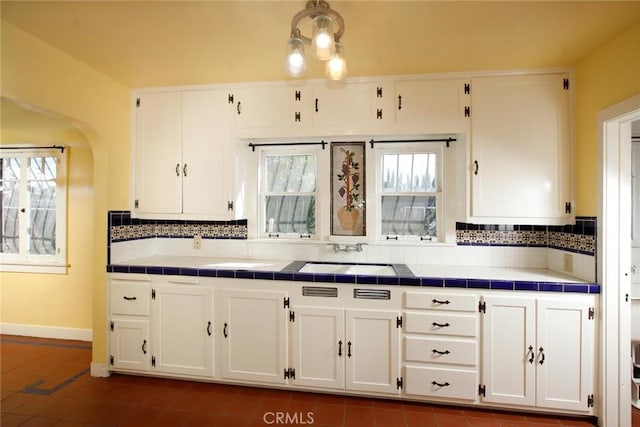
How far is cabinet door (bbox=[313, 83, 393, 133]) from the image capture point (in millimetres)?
2314

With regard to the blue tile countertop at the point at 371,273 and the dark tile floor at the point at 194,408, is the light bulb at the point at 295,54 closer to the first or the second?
the blue tile countertop at the point at 371,273

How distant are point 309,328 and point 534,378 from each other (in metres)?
1.48

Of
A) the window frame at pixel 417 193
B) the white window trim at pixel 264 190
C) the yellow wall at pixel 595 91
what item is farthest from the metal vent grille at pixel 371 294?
the yellow wall at pixel 595 91

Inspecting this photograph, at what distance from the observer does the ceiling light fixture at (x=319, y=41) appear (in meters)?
1.36

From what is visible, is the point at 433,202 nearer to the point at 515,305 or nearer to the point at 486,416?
the point at 515,305

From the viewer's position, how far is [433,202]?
8.59 feet

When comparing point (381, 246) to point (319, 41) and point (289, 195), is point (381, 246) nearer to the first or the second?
point (289, 195)

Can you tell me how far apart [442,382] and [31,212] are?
4.23 meters

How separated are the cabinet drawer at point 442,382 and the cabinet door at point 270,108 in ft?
6.51

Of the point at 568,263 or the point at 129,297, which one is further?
the point at 129,297

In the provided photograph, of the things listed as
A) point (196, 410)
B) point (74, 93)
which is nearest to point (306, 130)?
point (74, 93)

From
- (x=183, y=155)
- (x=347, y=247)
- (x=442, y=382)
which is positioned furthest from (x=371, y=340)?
(x=183, y=155)

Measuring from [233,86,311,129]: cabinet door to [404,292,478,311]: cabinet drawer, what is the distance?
1521 millimetres

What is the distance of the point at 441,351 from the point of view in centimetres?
202
